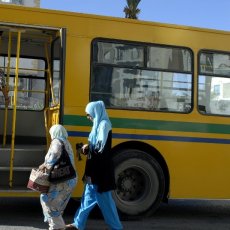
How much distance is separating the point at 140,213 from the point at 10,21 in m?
3.56

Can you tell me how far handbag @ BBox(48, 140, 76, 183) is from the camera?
5.97m

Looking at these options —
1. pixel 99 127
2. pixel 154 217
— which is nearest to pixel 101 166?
pixel 99 127

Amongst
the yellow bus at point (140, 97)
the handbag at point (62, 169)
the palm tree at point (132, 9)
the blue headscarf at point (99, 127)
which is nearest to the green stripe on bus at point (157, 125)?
the yellow bus at point (140, 97)

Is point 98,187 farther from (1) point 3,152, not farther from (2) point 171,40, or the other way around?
(2) point 171,40

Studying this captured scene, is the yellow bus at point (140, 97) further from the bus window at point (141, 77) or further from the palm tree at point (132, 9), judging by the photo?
the palm tree at point (132, 9)

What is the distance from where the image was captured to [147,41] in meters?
8.05

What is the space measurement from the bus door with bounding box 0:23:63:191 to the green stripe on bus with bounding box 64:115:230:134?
313 mm

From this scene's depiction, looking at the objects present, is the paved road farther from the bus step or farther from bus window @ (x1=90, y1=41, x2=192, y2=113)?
bus window @ (x1=90, y1=41, x2=192, y2=113)

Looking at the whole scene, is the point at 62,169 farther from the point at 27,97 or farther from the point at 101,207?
Answer: the point at 27,97

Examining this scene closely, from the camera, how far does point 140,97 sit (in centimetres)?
796

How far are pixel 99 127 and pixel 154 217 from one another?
281 cm

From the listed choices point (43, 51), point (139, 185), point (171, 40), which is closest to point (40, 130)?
point (43, 51)

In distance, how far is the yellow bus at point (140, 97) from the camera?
7551 millimetres

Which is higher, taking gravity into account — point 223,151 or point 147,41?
point 147,41
